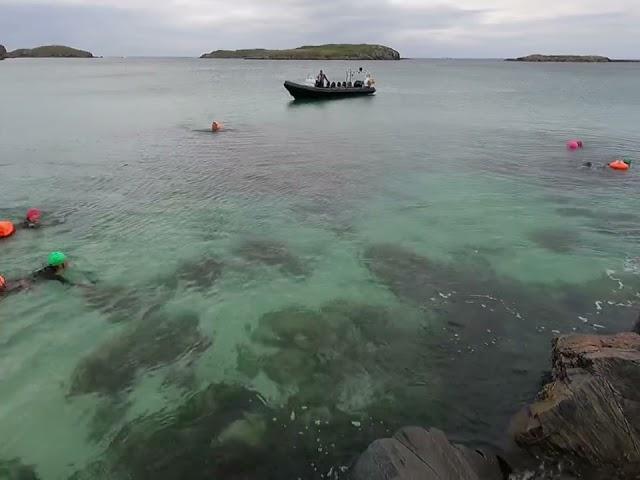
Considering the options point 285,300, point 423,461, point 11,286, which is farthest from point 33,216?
point 423,461

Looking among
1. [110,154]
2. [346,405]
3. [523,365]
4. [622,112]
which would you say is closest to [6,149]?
[110,154]

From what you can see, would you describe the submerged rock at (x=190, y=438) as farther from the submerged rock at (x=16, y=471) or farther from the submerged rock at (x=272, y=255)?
the submerged rock at (x=272, y=255)

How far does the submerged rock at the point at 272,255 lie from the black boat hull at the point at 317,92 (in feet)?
136

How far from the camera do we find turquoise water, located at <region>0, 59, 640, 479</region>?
8352 millimetres

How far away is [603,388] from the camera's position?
24.7ft

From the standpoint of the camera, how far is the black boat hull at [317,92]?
5386 cm

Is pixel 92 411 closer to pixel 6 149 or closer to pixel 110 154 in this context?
pixel 110 154

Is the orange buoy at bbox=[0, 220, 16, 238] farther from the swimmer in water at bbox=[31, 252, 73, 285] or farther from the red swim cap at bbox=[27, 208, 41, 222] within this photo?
the swimmer in water at bbox=[31, 252, 73, 285]

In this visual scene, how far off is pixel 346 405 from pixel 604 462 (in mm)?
4197

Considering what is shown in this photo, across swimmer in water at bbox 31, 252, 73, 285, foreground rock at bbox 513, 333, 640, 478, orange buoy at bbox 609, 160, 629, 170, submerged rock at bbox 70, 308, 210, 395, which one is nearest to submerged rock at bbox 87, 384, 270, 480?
submerged rock at bbox 70, 308, 210, 395

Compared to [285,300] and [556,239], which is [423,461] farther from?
[556,239]

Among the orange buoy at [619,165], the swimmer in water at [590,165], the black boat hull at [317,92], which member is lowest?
the swimmer in water at [590,165]

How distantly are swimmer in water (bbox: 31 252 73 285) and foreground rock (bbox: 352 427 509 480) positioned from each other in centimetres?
1026

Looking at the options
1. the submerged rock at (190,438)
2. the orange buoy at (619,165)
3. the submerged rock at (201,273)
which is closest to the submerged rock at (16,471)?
the submerged rock at (190,438)
